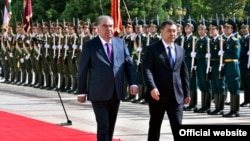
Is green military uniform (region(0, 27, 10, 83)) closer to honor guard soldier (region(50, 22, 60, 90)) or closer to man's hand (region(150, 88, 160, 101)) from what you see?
honor guard soldier (region(50, 22, 60, 90))

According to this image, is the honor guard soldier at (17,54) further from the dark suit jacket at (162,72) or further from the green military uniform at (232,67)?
the dark suit jacket at (162,72)

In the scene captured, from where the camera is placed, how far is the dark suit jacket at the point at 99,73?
8.75 m

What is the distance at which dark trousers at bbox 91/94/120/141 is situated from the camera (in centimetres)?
866

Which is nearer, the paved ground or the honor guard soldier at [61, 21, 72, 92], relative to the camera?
the paved ground

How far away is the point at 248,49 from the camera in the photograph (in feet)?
53.5

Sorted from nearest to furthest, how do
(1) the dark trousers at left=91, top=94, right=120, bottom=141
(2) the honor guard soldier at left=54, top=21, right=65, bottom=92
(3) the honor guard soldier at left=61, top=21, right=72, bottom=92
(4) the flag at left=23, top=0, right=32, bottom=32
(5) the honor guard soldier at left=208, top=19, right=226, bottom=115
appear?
(1) the dark trousers at left=91, top=94, right=120, bottom=141
(5) the honor guard soldier at left=208, top=19, right=226, bottom=115
(3) the honor guard soldier at left=61, top=21, right=72, bottom=92
(2) the honor guard soldier at left=54, top=21, right=65, bottom=92
(4) the flag at left=23, top=0, right=32, bottom=32

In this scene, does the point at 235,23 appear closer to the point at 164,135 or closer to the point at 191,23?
the point at 191,23

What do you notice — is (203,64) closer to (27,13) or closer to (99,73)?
(99,73)

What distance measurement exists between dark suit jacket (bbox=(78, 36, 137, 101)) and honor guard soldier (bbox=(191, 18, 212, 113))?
665 cm

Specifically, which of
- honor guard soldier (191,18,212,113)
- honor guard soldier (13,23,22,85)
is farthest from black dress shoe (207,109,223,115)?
honor guard soldier (13,23,22,85)

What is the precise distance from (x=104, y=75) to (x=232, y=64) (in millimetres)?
6337

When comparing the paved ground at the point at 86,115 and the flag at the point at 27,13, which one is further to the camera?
the flag at the point at 27,13

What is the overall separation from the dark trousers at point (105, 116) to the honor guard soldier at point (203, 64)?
6.71 m

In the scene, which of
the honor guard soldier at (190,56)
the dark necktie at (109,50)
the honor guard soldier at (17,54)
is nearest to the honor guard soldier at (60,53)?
the honor guard soldier at (17,54)
